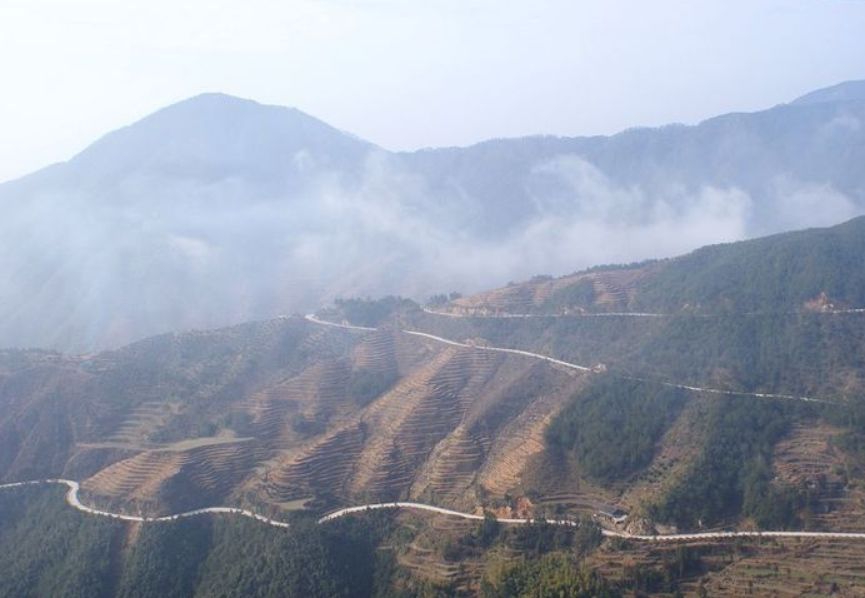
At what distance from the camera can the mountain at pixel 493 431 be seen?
1544 inches

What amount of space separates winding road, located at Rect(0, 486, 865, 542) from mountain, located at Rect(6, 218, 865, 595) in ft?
1.81

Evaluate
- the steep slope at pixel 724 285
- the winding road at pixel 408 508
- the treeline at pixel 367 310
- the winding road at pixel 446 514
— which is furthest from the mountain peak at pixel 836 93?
the winding road at pixel 408 508

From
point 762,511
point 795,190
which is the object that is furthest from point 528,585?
point 795,190

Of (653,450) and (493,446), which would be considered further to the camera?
(493,446)

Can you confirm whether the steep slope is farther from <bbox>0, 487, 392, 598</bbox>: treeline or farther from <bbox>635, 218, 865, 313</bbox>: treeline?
<bbox>0, 487, 392, 598</bbox>: treeline

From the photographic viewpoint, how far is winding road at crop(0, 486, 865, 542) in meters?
37.2

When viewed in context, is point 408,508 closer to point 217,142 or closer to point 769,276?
point 769,276

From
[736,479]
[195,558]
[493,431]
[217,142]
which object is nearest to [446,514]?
[493,431]

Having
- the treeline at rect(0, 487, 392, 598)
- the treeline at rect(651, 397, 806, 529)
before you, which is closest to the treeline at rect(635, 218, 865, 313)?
the treeline at rect(651, 397, 806, 529)

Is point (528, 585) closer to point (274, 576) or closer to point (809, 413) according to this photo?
point (274, 576)

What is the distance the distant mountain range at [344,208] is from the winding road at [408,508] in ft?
152

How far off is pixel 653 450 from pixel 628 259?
69.8 meters

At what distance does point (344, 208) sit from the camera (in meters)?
145

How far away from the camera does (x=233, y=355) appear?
208ft
